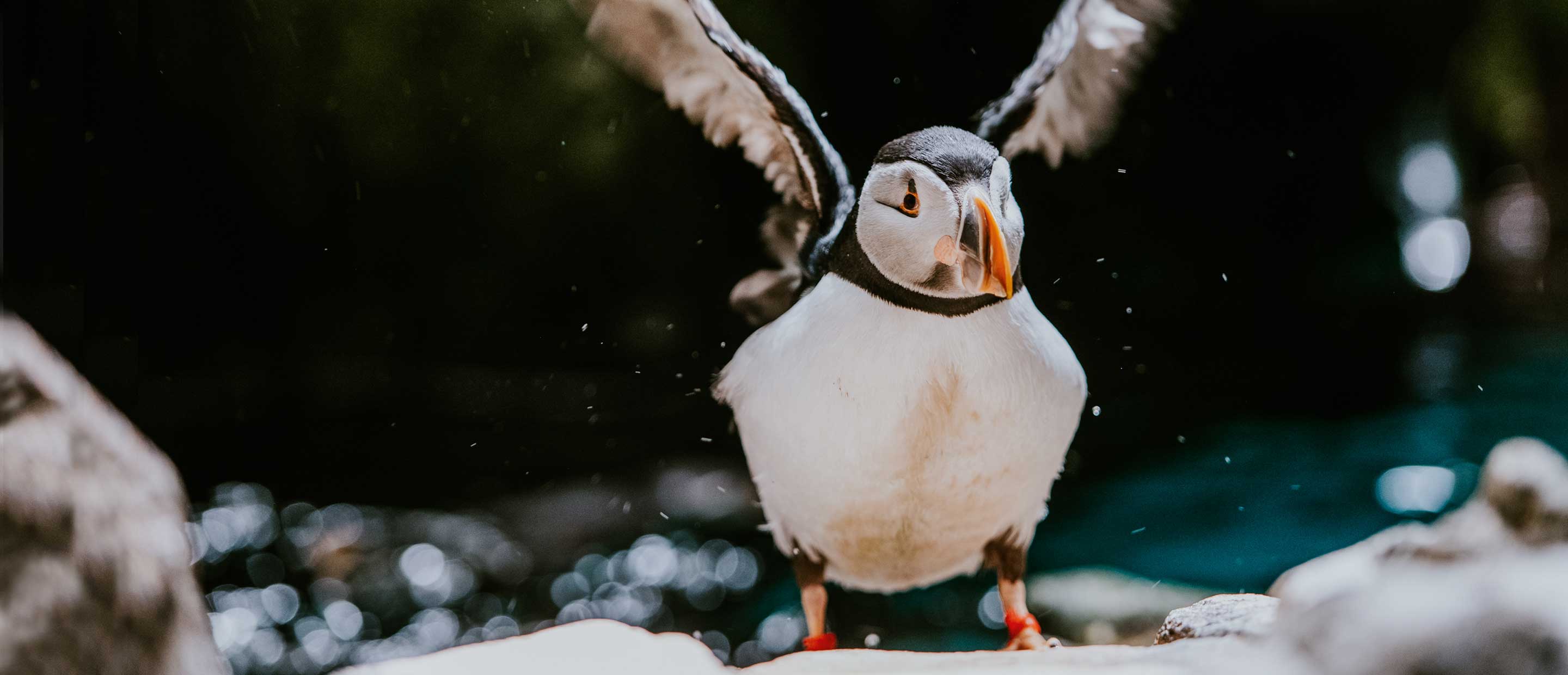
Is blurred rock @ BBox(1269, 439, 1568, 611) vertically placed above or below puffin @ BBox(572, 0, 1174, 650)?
above

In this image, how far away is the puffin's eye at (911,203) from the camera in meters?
2.18

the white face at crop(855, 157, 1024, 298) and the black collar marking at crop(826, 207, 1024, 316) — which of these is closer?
the white face at crop(855, 157, 1024, 298)

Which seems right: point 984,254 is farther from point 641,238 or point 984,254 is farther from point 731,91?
point 641,238

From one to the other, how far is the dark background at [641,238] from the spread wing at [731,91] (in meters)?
1.76

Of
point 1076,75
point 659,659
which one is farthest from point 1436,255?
point 659,659

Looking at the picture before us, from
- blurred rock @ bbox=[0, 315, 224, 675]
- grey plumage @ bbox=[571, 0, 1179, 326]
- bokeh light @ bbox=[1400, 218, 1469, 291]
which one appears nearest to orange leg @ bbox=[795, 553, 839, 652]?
grey plumage @ bbox=[571, 0, 1179, 326]

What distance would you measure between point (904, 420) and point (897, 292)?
0.87ft

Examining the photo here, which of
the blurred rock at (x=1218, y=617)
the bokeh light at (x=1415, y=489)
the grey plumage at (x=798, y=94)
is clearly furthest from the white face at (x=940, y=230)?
the bokeh light at (x=1415, y=489)

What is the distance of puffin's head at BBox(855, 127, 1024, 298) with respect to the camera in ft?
6.68

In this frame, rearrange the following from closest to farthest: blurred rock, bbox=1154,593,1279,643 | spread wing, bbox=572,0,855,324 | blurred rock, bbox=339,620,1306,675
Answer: blurred rock, bbox=339,620,1306,675 → blurred rock, bbox=1154,593,1279,643 → spread wing, bbox=572,0,855,324

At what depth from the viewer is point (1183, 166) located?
18.8ft

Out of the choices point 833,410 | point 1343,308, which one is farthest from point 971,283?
point 1343,308

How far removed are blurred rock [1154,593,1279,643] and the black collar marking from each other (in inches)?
28.2

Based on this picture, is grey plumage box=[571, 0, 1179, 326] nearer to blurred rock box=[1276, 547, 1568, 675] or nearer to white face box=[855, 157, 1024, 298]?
white face box=[855, 157, 1024, 298]
